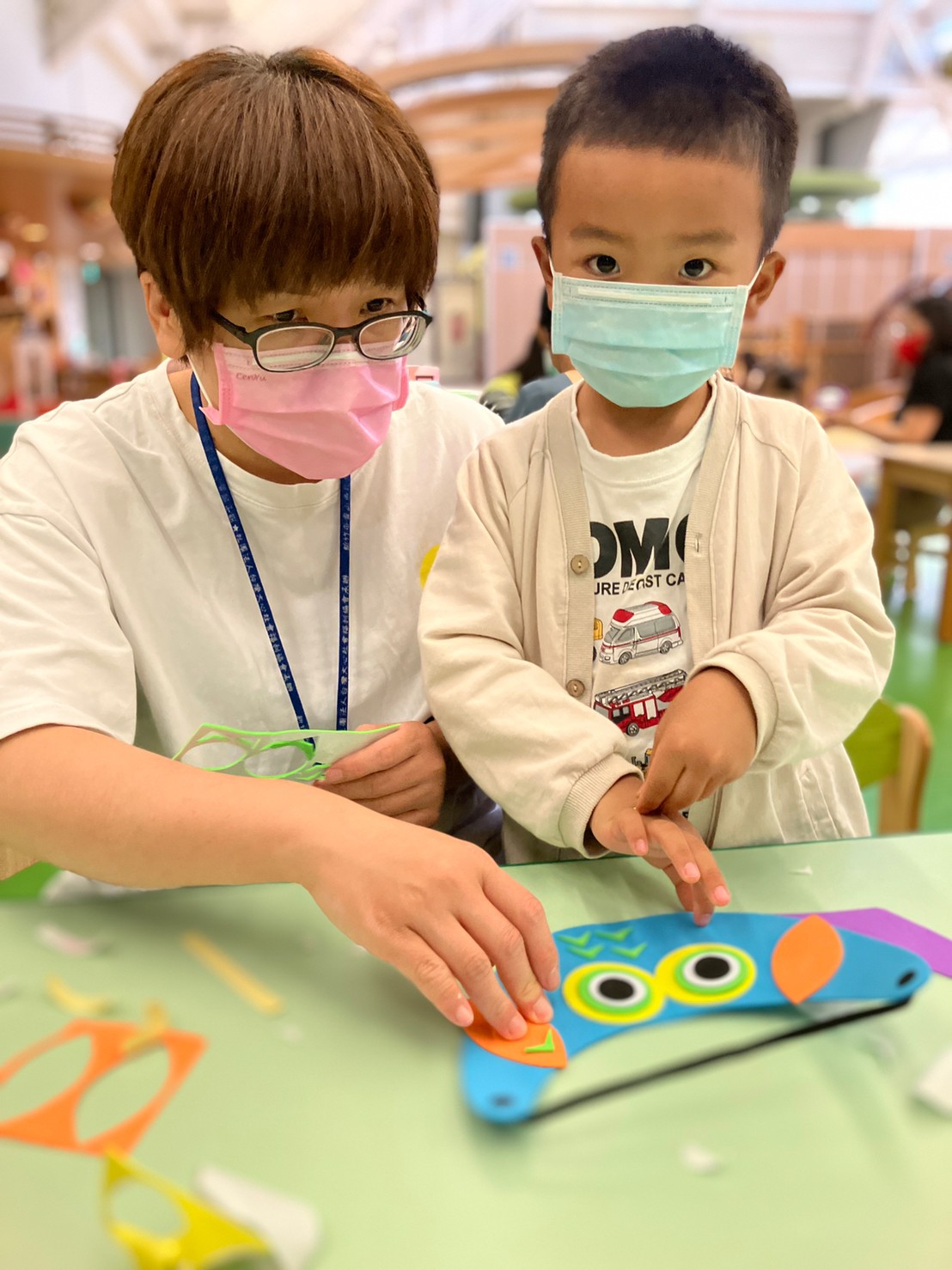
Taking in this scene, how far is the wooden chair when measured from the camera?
129cm

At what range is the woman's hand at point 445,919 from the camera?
0.58 m

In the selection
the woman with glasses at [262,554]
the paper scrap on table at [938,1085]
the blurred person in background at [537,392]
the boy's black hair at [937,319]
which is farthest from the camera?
the boy's black hair at [937,319]

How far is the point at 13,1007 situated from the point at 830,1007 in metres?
0.52

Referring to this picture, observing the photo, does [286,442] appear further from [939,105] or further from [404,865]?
[939,105]

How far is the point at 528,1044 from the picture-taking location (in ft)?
1.88

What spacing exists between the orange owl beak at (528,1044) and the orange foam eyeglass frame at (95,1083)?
0.17 meters

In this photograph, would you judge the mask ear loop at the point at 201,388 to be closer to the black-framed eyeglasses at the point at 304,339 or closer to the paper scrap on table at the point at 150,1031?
the black-framed eyeglasses at the point at 304,339

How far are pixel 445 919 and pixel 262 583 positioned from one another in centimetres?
47

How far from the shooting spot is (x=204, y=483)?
0.93m

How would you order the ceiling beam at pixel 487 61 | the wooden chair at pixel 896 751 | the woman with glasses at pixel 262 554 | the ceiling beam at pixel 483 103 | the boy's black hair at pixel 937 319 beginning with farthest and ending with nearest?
1. the ceiling beam at pixel 487 61
2. the ceiling beam at pixel 483 103
3. the boy's black hair at pixel 937 319
4. the wooden chair at pixel 896 751
5. the woman with glasses at pixel 262 554

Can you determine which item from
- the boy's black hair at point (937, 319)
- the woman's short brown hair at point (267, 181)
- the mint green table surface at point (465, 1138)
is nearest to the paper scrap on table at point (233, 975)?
the mint green table surface at point (465, 1138)

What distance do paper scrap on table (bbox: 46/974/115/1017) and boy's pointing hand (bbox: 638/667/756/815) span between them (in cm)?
39

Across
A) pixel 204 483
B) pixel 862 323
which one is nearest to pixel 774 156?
pixel 204 483

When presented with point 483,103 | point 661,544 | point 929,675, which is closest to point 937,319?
point 929,675
